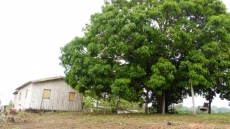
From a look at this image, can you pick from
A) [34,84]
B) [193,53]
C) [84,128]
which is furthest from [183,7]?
[34,84]

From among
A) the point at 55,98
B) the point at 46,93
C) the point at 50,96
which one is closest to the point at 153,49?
the point at 55,98

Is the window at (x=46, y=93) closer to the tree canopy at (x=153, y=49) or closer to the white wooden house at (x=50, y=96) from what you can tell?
the white wooden house at (x=50, y=96)

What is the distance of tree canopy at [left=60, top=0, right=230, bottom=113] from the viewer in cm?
1602

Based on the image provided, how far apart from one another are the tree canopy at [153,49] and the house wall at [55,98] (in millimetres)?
6715

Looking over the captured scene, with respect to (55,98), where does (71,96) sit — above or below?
above

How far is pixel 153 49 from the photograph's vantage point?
16.4m

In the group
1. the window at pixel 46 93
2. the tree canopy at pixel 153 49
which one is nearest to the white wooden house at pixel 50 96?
the window at pixel 46 93

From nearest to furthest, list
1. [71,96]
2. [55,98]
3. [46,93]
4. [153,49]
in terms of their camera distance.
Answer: [153,49]
[46,93]
[55,98]
[71,96]

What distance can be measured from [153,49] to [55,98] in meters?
13.0

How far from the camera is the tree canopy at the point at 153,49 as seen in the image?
16.0 metres

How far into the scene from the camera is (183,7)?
696 inches

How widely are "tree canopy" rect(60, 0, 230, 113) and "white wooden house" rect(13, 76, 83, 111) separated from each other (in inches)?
264

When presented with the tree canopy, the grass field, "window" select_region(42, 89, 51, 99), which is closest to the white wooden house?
"window" select_region(42, 89, 51, 99)

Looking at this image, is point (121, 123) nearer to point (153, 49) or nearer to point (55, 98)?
point (153, 49)
